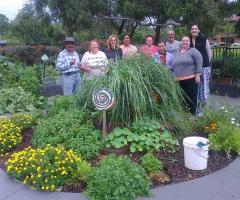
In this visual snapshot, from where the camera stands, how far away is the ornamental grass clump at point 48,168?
13.5ft

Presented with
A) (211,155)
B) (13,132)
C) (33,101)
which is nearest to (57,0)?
(33,101)

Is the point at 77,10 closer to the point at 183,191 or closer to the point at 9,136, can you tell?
the point at 9,136

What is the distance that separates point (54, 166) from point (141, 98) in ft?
5.21

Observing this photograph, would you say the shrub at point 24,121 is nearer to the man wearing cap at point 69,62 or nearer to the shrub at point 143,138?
the man wearing cap at point 69,62

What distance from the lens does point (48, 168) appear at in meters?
4.15

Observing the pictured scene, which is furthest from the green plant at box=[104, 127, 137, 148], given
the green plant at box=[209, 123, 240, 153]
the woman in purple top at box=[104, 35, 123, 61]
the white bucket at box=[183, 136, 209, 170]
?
the woman in purple top at box=[104, 35, 123, 61]

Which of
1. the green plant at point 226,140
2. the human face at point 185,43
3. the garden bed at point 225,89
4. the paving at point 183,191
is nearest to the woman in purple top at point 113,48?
the human face at point 185,43

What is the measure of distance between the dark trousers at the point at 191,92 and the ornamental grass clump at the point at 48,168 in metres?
3.06

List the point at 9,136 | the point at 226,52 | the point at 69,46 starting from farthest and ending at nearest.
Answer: the point at 226,52 → the point at 69,46 → the point at 9,136

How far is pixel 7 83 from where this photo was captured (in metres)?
9.95

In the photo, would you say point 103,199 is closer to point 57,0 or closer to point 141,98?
point 141,98

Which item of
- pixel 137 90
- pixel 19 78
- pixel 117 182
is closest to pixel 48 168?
pixel 117 182

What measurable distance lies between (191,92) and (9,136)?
3.32 m

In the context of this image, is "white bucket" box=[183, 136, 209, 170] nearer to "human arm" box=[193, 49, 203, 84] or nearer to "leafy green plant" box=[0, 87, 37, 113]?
"human arm" box=[193, 49, 203, 84]
